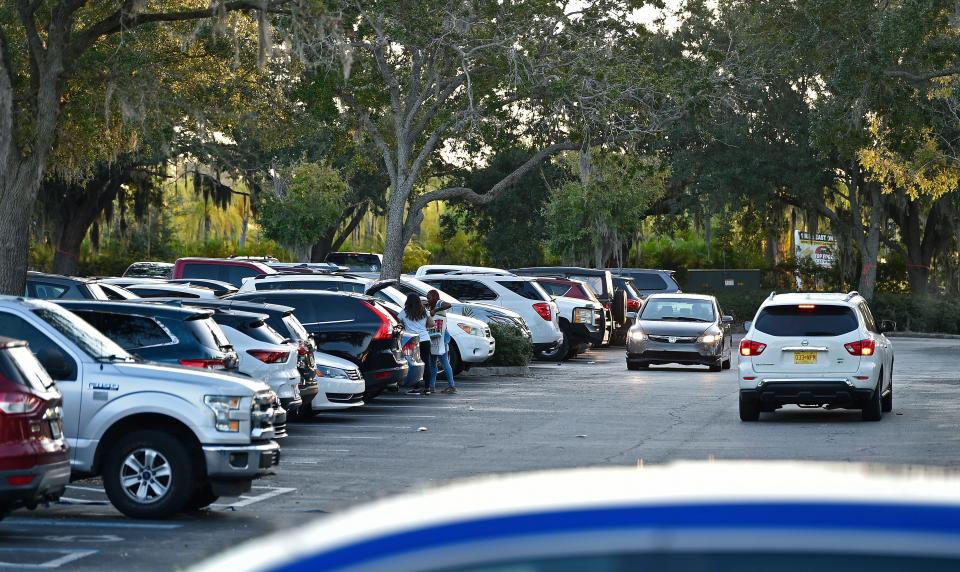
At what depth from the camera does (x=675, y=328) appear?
104ft

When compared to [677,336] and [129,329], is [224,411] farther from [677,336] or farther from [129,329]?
[677,336]

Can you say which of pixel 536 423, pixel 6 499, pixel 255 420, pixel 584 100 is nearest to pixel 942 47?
pixel 584 100

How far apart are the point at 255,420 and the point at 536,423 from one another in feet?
26.7

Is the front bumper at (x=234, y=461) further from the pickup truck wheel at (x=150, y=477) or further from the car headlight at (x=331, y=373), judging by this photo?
the car headlight at (x=331, y=373)

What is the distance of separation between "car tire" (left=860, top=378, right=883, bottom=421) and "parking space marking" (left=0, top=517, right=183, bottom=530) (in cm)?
1114

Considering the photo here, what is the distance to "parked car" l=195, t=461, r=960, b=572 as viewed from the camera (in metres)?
2.34

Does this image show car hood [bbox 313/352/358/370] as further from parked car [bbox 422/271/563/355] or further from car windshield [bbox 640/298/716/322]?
car windshield [bbox 640/298/716/322]

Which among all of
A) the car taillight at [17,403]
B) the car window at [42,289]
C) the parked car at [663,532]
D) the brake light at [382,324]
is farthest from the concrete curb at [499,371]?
the parked car at [663,532]

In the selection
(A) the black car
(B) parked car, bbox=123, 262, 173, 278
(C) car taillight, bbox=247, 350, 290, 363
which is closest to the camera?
(C) car taillight, bbox=247, 350, 290, 363

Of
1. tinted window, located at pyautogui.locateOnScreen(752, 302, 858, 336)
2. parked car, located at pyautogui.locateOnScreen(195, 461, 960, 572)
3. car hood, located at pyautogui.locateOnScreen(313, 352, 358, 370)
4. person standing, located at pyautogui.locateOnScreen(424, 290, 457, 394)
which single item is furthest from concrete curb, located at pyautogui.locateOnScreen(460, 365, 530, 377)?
parked car, located at pyautogui.locateOnScreen(195, 461, 960, 572)

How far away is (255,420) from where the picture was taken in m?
12.2

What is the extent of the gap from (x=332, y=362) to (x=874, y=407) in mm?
7226

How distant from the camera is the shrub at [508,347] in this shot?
1187 inches

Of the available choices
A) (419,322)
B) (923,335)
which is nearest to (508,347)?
(419,322)
